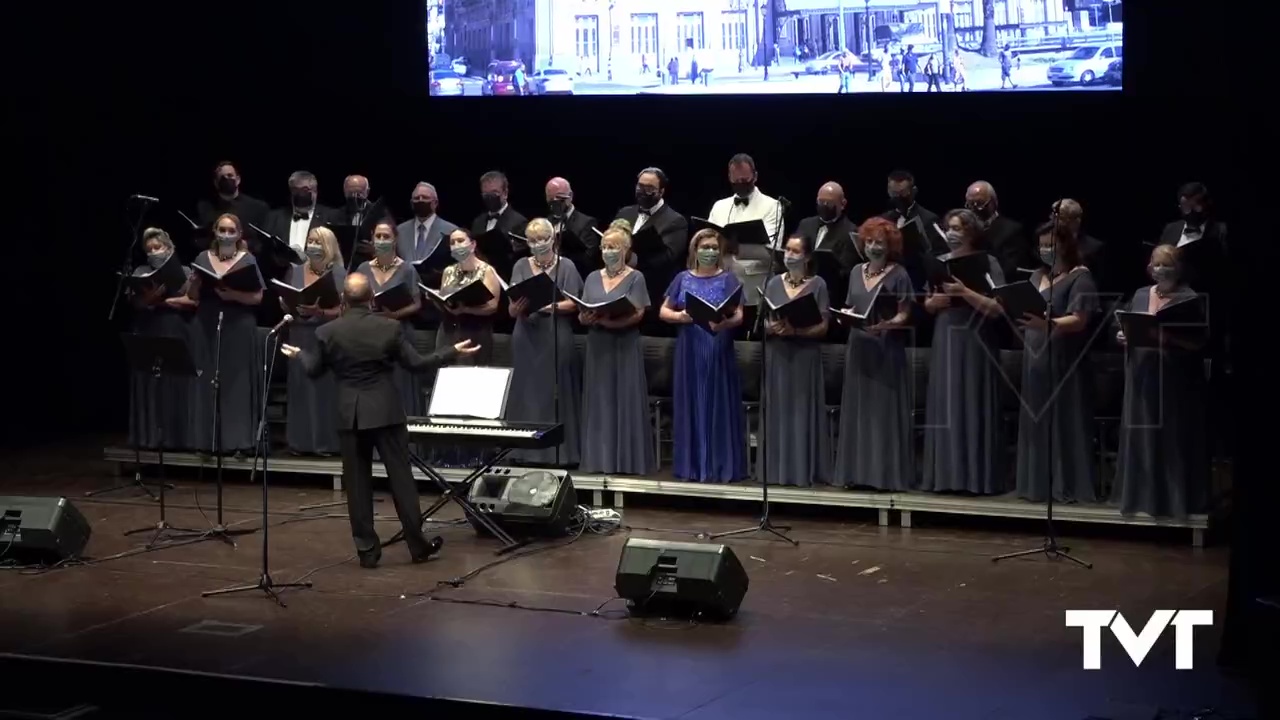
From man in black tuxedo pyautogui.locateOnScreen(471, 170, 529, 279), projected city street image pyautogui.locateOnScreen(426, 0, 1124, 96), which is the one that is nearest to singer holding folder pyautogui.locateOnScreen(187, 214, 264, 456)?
man in black tuxedo pyautogui.locateOnScreen(471, 170, 529, 279)

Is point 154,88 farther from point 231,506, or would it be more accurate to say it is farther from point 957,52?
point 957,52

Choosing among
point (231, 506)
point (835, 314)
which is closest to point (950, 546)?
point (835, 314)

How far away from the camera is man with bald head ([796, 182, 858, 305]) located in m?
12.1

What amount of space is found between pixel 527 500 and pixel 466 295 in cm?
175

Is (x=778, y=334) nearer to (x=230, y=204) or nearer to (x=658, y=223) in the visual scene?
(x=658, y=223)

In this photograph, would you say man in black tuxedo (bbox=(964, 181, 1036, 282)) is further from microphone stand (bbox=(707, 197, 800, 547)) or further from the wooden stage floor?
the wooden stage floor

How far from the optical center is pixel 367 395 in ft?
32.0

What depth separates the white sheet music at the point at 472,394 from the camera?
1035 centimetres

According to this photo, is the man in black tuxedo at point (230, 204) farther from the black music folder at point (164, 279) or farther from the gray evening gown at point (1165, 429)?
the gray evening gown at point (1165, 429)

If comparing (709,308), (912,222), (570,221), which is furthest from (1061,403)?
(570,221)

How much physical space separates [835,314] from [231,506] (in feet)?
14.2

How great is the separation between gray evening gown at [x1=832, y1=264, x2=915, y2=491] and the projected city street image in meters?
2.42

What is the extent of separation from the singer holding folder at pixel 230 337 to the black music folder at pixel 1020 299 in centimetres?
533

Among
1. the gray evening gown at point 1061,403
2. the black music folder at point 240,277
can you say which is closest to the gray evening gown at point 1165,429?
the gray evening gown at point 1061,403
